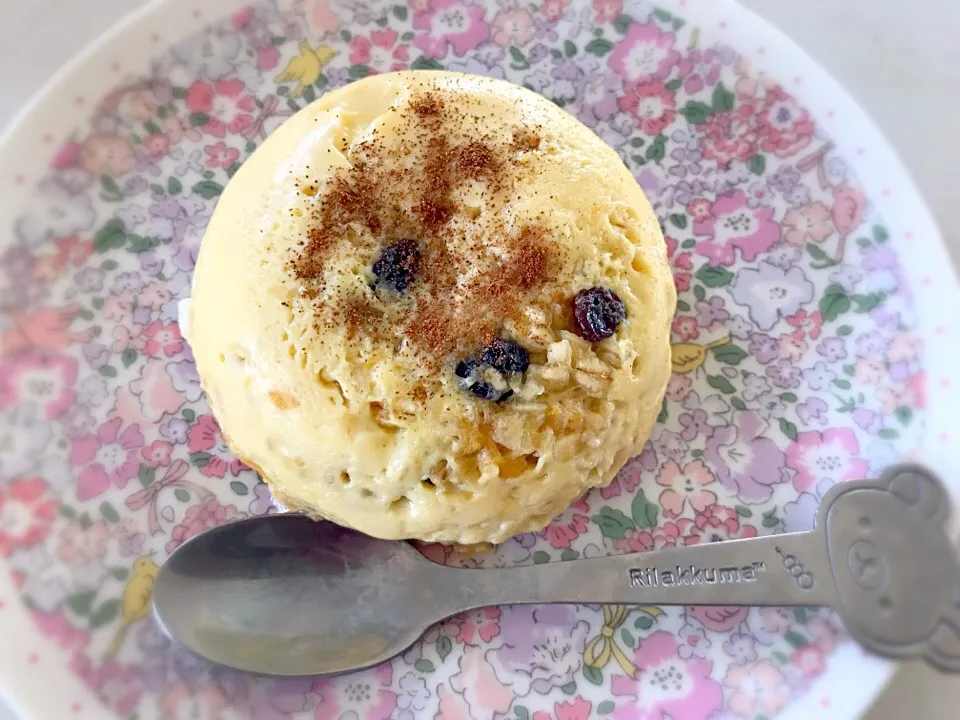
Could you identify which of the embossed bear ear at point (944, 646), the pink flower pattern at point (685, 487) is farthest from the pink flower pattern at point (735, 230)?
the embossed bear ear at point (944, 646)

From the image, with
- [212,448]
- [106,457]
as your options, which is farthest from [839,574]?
[106,457]

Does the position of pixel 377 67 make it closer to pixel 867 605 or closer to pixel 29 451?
pixel 29 451

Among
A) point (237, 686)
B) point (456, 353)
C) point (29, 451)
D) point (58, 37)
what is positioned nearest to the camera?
point (456, 353)

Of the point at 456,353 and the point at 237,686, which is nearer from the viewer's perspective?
the point at 456,353

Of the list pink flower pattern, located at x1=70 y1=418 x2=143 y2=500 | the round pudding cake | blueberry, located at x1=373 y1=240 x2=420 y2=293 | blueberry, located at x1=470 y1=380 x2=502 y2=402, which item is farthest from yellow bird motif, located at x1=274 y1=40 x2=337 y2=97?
blueberry, located at x1=470 y1=380 x2=502 y2=402

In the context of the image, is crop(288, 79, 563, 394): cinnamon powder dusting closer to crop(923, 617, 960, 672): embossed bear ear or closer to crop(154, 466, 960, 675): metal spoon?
crop(154, 466, 960, 675): metal spoon

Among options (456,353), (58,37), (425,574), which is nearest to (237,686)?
(425,574)

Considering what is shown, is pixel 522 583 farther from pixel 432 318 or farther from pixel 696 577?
pixel 432 318
